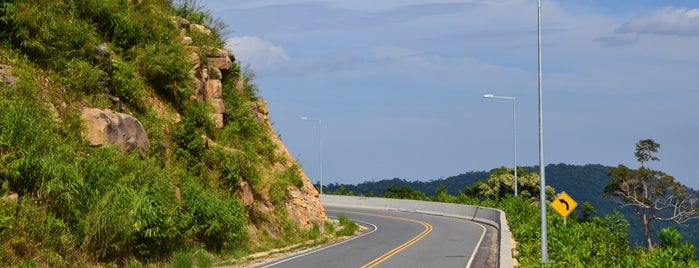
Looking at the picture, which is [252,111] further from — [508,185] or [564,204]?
[508,185]

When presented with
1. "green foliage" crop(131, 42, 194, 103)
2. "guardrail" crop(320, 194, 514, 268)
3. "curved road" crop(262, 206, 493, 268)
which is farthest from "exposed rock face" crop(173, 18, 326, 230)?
"guardrail" crop(320, 194, 514, 268)

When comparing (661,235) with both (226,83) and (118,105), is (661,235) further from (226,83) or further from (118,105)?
(226,83)

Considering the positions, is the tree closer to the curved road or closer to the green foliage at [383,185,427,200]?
the green foliage at [383,185,427,200]

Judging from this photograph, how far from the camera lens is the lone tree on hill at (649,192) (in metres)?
71.9

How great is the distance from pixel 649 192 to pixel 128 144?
6105 cm

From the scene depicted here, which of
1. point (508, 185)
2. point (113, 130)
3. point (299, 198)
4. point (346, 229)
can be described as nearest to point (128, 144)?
point (113, 130)

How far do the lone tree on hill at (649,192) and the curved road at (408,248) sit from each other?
1103 inches

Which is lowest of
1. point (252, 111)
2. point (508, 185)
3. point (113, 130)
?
point (508, 185)

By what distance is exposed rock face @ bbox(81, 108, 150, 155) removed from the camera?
875 inches

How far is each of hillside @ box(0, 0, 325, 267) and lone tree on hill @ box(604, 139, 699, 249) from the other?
43962 millimetres

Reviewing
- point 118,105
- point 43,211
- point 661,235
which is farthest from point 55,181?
point 661,235

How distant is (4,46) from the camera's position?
74.1 ft

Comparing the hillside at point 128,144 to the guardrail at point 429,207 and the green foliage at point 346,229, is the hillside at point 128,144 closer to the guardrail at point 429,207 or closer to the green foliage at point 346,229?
the green foliage at point 346,229

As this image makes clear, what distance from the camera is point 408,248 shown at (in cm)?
3119
